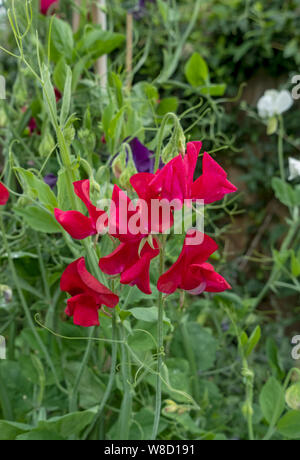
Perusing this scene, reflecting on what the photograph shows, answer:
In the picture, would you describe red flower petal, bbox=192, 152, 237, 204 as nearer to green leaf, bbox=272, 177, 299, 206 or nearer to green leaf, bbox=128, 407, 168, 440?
green leaf, bbox=128, 407, 168, 440

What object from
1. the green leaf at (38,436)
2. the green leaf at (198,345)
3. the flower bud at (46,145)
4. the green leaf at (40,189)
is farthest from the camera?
the green leaf at (198,345)

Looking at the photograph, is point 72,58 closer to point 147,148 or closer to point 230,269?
point 147,148

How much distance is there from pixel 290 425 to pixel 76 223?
1.48 feet

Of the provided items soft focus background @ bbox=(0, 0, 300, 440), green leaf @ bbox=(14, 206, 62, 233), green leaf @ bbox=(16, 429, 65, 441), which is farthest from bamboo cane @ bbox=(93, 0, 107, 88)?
green leaf @ bbox=(16, 429, 65, 441)

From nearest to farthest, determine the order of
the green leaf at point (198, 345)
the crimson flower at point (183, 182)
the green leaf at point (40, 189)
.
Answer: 1. the crimson flower at point (183, 182)
2. the green leaf at point (40, 189)
3. the green leaf at point (198, 345)

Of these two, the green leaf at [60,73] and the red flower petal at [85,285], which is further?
the green leaf at [60,73]

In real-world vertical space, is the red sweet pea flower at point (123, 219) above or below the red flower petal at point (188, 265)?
above

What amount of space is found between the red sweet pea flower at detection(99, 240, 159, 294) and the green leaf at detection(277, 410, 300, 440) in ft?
1.21

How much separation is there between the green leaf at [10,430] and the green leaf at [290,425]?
343 mm

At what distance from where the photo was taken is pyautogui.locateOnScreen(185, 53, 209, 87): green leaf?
3.14ft

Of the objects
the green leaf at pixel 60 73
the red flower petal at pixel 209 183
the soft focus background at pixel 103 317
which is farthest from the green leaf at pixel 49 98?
the green leaf at pixel 60 73

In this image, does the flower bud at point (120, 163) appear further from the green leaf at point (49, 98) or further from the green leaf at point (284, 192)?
the green leaf at point (284, 192)

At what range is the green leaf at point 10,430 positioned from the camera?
67 cm
